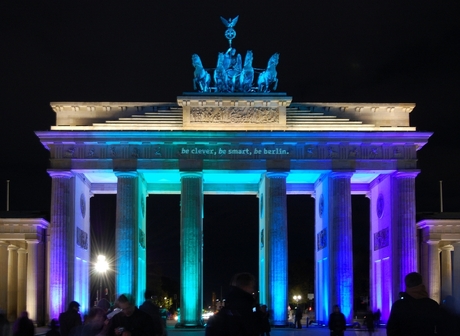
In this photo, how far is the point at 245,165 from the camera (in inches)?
2709

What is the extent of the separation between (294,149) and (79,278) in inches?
818

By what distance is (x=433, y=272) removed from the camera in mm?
69625

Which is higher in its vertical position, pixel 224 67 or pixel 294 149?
pixel 224 67

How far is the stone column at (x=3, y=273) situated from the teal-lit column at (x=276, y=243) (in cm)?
2158

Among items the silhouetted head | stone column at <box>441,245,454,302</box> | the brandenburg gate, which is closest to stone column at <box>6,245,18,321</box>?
the brandenburg gate

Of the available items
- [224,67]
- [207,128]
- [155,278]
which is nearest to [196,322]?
[207,128]

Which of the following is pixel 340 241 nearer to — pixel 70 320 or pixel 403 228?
pixel 403 228

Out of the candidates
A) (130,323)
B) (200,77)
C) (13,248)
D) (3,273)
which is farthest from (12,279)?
(130,323)

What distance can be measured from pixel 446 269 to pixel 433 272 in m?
3.15

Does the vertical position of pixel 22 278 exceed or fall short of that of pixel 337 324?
it exceeds it

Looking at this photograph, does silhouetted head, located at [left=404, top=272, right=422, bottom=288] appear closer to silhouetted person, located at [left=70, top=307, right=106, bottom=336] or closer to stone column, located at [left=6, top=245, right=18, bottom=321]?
silhouetted person, located at [left=70, top=307, right=106, bottom=336]

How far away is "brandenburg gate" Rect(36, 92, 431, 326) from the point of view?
67312 mm

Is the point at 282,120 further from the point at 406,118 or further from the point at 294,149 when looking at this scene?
the point at 406,118

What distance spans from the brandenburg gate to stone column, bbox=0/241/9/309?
571 centimetres
